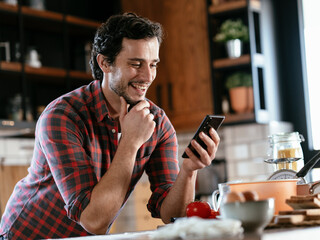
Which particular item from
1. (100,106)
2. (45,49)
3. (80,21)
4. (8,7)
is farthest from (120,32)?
(45,49)

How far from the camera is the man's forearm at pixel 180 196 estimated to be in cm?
198

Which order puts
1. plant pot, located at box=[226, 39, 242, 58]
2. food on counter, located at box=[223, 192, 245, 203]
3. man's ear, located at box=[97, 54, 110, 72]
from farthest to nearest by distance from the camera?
plant pot, located at box=[226, 39, 242, 58]
man's ear, located at box=[97, 54, 110, 72]
food on counter, located at box=[223, 192, 245, 203]

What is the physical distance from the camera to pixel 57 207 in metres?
2.07

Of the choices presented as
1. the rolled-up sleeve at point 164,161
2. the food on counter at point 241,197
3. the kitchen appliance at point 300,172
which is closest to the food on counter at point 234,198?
the food on counter at point 241,197

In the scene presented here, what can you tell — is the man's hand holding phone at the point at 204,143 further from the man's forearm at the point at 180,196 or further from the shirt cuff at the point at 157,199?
the shirt cuff at the point at 157,199

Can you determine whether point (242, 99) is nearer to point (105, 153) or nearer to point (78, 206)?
point (105, 153)

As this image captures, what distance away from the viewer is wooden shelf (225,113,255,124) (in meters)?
4.51

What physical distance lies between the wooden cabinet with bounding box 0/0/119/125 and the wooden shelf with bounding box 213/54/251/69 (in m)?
1.14

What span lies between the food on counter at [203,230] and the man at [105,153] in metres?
0.71

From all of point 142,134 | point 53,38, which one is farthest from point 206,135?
point 53,38

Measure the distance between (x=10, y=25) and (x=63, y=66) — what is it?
0.54 m

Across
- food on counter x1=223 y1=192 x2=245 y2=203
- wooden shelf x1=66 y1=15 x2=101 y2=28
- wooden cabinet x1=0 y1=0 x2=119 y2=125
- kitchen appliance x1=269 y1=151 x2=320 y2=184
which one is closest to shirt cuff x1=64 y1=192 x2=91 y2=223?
kitchen appliance x1=269 y1=151 x2=320 y2=184

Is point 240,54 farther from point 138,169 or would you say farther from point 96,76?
point 138,169

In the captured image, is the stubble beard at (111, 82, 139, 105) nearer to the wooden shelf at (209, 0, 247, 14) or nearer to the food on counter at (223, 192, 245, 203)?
the food on counter at (223, 192, 245, 203)
